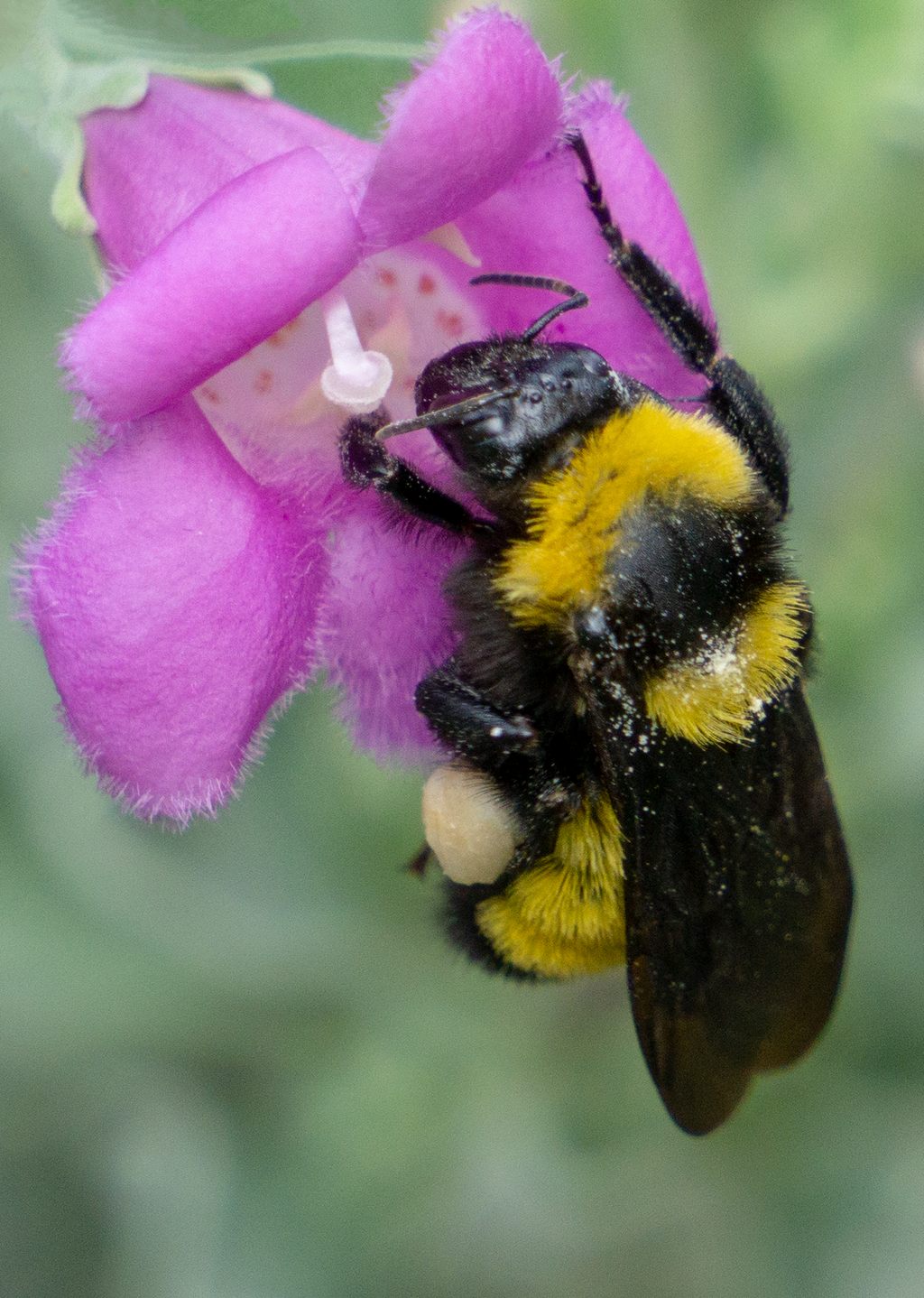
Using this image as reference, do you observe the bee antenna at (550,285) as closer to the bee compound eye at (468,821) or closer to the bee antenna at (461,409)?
the bee antenna at (461,409)

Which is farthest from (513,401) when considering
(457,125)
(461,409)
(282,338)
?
(282,338)

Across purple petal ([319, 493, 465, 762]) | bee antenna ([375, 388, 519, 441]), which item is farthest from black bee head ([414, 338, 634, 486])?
purple petal ([319, 493, 465, 762])

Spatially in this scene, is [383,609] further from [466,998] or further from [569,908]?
[466,998]

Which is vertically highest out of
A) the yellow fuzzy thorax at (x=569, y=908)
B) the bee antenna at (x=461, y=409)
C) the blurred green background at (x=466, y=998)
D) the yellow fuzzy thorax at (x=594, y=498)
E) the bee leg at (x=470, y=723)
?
the bee antenna at (x=461, y=409)

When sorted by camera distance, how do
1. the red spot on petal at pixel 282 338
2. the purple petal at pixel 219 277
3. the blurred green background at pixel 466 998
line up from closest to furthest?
the purple petal at pixel 219 277 < the red spot on petal at pixel 282 338 < the blurred green background at pixel 466 998

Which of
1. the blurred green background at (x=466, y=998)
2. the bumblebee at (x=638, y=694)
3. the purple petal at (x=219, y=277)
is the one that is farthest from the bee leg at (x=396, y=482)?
the blurred green background at (x=466, y=998)

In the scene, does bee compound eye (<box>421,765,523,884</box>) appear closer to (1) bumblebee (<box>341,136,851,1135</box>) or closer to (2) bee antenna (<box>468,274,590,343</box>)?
(1) bumblebee (<box>341,136,851,1135</box>)
